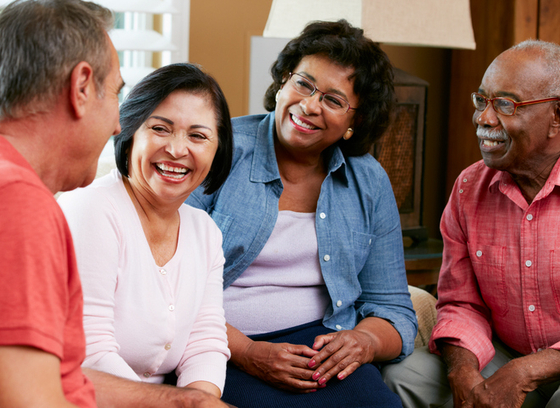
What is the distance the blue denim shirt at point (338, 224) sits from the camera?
5.18ft

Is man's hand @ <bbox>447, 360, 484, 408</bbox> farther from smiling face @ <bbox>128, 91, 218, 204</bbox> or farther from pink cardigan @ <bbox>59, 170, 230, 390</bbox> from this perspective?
smiling face @ <bbox>128, 91, 218, 204</bbox>

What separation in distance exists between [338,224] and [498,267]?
1.47 ft

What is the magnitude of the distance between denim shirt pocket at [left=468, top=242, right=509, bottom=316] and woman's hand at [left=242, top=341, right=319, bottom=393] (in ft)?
1.79

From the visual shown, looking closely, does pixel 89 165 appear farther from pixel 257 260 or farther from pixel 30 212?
pixel 257 260

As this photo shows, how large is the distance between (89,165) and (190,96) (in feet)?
1.40

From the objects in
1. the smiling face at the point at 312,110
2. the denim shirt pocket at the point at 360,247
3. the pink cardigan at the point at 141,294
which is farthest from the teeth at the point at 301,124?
the pink cardigan at the point at 141,294

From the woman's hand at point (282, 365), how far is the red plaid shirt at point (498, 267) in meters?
0.44

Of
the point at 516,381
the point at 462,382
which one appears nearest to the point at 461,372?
the point at 462,382

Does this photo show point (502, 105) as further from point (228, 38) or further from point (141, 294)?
point (228, 38)

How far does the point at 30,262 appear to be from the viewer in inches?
24.9

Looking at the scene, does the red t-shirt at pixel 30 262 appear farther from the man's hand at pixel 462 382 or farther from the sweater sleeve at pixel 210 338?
the man's hand at pixel 462 382

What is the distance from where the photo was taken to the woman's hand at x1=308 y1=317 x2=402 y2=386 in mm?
1415

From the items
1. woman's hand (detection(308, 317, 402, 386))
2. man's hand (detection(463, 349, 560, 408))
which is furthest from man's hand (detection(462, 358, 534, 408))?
woman's hand (detection(308, 317, 402, 386))

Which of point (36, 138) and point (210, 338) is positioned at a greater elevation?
point (36, 138)
